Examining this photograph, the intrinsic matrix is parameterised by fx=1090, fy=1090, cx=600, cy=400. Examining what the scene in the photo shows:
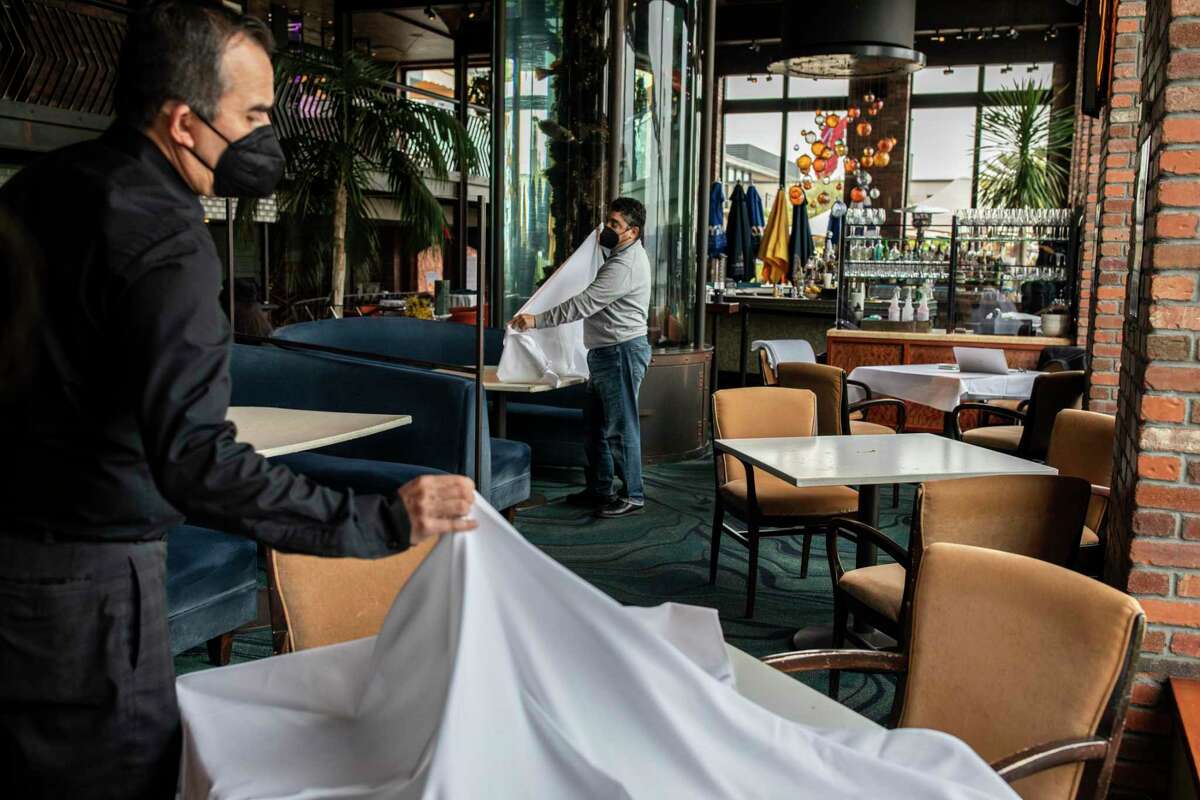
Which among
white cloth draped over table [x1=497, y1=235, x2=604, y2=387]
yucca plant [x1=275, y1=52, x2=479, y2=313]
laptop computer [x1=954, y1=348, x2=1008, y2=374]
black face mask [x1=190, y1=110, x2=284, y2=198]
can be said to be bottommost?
laptop computer [x1=954, y1=348, x2=1008, y2=374]

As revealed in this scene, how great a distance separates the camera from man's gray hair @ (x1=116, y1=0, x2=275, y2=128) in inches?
54.7

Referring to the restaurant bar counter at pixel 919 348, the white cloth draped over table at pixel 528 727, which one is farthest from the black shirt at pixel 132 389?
the restaurant bar counter at pixel 919 348

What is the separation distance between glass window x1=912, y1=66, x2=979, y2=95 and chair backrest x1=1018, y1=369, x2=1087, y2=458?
10962 millimetres

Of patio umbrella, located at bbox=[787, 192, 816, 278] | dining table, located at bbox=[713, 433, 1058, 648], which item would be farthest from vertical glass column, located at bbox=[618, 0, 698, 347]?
patio umbrella, located at bbox=[787, 192, 816, 278]

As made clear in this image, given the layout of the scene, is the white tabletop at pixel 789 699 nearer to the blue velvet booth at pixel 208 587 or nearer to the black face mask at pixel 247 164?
the black face mask at pixel 247 164

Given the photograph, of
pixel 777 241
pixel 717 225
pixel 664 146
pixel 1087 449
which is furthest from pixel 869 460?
Answer: pixel 717 225

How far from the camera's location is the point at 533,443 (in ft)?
21.4

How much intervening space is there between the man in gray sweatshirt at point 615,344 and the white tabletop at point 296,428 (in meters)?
1.58

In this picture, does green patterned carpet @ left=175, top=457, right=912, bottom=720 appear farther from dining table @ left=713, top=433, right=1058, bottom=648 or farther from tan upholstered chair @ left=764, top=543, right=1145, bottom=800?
tan upholstered chair @ left=764, top=543, right=1145, bottom=800

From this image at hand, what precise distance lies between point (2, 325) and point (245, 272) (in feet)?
45.3

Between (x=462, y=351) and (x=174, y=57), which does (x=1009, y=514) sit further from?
(x=462, y=351)

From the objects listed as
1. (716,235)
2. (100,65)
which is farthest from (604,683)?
(716,235)

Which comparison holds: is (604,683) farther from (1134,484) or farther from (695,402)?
(695,402)

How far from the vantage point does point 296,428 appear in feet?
11.0
